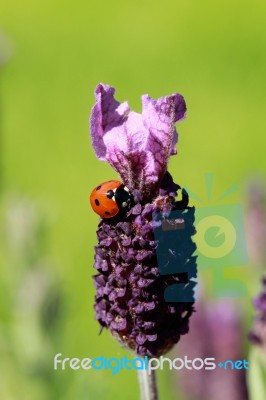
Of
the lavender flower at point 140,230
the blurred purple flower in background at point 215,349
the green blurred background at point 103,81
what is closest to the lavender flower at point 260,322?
the lavender flower at point 140,230

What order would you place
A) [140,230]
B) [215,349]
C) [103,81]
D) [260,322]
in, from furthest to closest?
[103,81], [215,349], [260,322], [140,230]

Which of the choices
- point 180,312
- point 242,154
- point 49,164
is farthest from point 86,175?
point 180,312

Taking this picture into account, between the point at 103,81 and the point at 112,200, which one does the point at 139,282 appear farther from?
the point at 103,81

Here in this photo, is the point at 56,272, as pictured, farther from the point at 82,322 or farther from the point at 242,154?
the point at 242,154

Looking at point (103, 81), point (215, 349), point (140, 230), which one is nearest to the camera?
point (140, 230)

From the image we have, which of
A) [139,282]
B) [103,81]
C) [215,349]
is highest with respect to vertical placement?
[103,81]

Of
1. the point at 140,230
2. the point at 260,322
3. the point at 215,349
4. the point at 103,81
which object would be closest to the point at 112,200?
the point at 140,230
